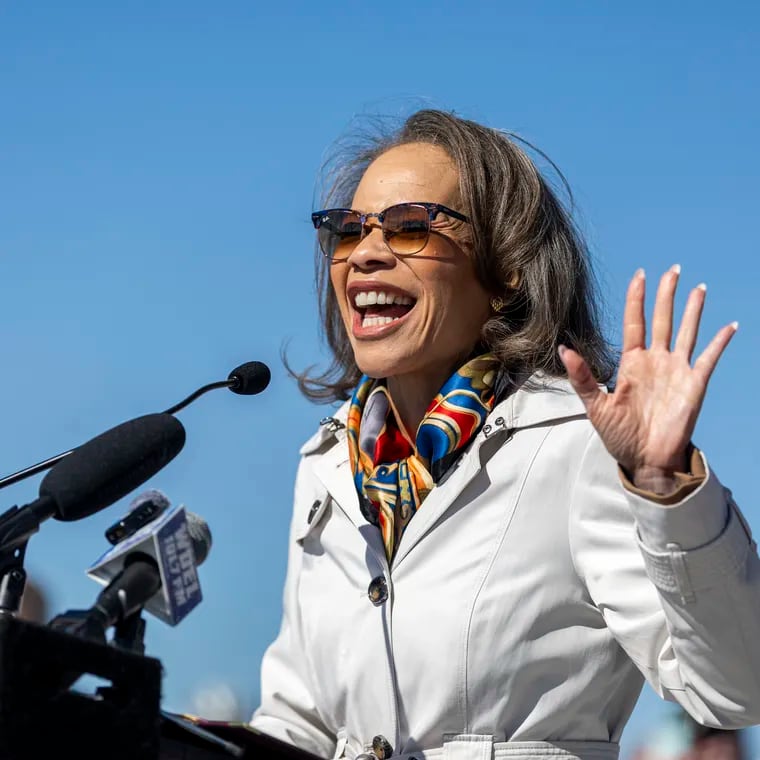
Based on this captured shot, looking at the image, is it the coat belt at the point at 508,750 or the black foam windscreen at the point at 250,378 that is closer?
the black foam windscreen at the point at 250,378

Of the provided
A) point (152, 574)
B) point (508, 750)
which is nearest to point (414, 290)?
point (508, 750)

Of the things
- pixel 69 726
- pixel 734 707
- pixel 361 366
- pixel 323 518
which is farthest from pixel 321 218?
pixel 69 726

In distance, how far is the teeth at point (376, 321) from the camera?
3.72 metres

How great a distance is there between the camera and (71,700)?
202cm

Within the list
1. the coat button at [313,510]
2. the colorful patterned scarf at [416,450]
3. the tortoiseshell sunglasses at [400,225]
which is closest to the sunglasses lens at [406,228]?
the tortoiseshell sunglasses at [400,225]

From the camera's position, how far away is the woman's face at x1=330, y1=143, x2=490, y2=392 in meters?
3.70

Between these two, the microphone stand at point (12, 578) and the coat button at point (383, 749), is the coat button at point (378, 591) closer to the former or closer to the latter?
the coat button at point (383, 749)

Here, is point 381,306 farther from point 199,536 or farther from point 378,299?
point 199,536

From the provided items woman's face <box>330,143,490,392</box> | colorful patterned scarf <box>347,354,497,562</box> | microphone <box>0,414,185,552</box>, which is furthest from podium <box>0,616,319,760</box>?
woman's face <box>330,143,490,392</box>

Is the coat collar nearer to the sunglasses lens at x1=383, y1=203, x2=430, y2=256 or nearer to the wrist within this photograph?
the sunglasses lens at x1=383, y1=203, x2=430, y2=256

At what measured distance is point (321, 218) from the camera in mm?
4012

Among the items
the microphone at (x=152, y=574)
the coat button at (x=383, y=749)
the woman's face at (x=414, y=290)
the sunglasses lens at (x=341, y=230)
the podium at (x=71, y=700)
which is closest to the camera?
the podium at (x=71, y=700)

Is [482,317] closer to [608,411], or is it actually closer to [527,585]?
[527,585]

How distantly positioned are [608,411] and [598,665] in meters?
0.96
